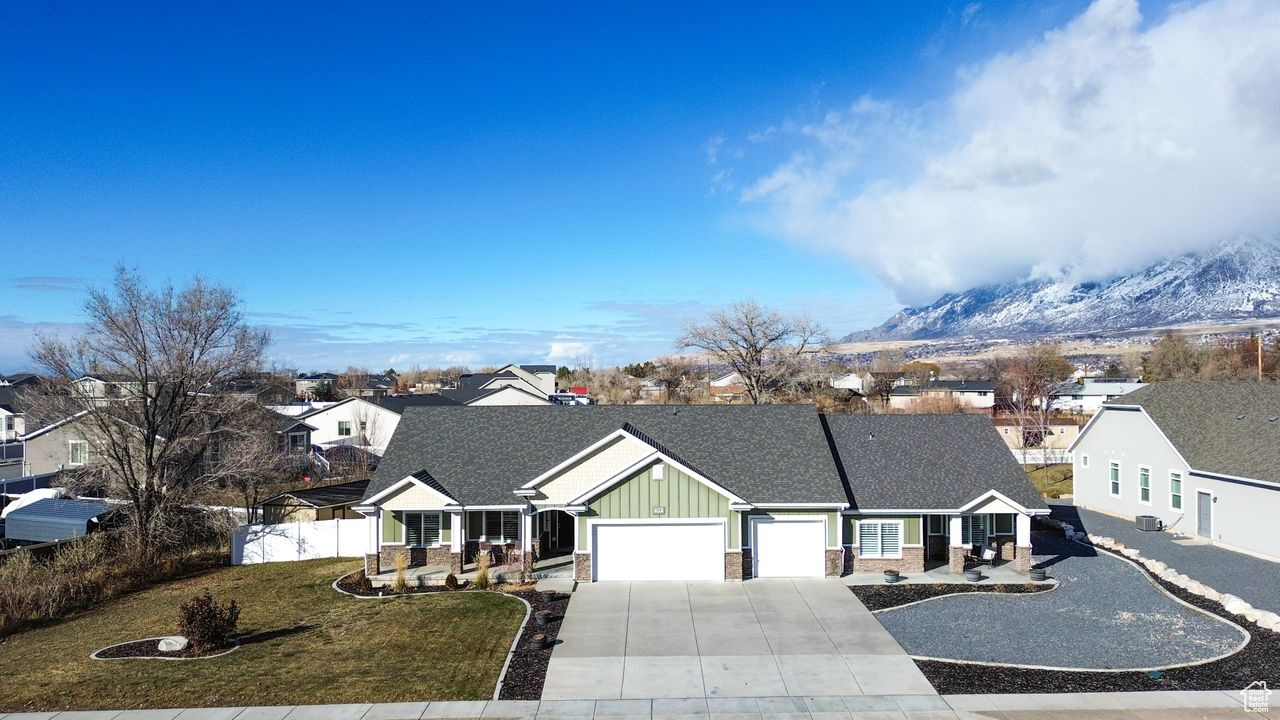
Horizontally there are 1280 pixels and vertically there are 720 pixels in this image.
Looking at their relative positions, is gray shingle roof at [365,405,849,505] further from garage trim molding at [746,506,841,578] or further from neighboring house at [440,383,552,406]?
neighboring house at [440,383,552,406]

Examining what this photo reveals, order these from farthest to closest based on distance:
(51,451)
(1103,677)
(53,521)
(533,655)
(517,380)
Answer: (517,380), (51,451), (53,521), (533,655), (1103,677)

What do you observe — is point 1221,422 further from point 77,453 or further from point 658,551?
point 77,453

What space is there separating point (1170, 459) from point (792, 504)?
53.1 feet

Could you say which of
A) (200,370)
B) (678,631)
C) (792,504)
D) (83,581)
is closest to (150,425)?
(200,370)

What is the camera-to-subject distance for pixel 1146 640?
1669cm

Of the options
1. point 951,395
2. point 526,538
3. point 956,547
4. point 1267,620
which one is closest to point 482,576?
point 526,538

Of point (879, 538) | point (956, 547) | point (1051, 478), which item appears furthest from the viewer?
point (1051, 478)

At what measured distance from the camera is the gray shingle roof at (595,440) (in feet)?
77.5

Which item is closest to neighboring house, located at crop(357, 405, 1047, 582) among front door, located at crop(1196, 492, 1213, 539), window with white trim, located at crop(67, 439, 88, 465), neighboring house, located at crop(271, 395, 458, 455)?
front door, located at crop(1196, 492, 1213, 539)

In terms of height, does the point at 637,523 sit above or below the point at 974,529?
above

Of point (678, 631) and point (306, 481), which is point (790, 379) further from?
point (678, 631)

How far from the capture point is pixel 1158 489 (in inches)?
1123

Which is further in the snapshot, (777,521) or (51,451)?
(51,451)

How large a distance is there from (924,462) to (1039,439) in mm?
35514
